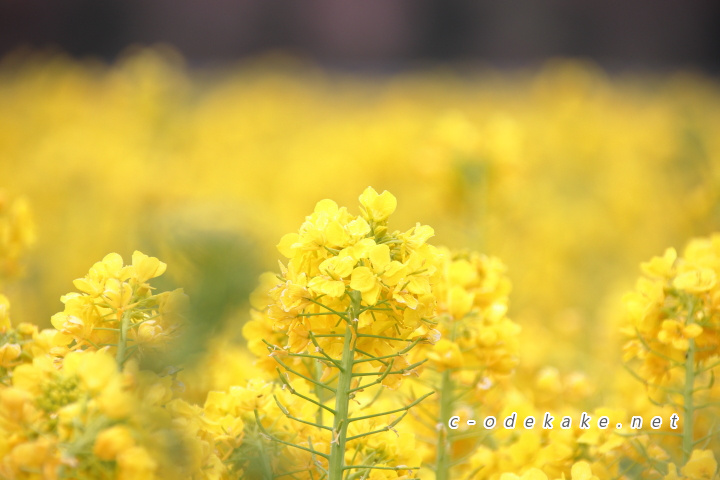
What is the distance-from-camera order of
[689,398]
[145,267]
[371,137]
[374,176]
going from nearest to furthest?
[145,267] → [689,398] → [374,176] → [371,137]

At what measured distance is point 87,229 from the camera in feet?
11.6

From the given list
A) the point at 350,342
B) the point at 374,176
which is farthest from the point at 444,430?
the point at 374,176

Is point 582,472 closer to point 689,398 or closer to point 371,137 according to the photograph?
point 689,398

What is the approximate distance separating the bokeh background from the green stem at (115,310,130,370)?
0.29 ft

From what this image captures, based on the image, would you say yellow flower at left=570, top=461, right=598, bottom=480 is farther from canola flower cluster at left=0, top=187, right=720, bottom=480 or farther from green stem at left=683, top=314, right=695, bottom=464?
green stem at left=683, top=314, right=695, bottom=464

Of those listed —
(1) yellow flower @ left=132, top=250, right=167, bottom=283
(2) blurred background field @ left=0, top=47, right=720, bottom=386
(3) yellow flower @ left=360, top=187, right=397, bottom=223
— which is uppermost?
(2) blurred background field @ left=0, top=47, right=720, bottom=386

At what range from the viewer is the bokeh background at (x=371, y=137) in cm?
267

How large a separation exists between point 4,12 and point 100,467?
Result: 30.0 ft

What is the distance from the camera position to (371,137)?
16.7ft

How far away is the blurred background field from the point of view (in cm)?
236

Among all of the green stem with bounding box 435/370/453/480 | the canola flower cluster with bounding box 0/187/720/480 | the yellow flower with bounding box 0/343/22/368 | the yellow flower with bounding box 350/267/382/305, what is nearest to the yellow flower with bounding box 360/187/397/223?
the canola flower cluster with bounding box 0/187/720/480

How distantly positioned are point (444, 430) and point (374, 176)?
144 inches

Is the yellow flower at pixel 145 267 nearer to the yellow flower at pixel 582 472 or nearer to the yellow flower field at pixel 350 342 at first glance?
the yellow flower field at pixel 350 342

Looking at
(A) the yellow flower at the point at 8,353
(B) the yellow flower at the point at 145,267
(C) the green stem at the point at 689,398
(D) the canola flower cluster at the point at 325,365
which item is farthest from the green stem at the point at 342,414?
(C) the green stem at the point at 689,398
